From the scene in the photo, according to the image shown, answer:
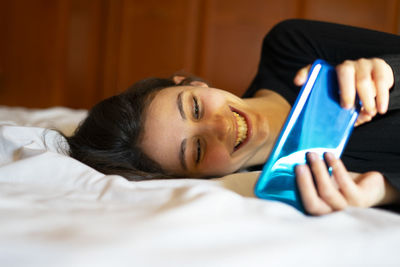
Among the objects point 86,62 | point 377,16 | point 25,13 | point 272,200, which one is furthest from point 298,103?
point 25,13

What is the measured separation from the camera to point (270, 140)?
1.09 m

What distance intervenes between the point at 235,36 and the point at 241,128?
61.5 inches

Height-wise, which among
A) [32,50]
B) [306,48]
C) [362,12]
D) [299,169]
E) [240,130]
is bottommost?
[32,50]

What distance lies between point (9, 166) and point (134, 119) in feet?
1.14

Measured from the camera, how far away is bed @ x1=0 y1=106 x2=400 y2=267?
15.7 inches

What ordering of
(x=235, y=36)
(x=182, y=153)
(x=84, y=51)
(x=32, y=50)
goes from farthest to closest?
(x=32, y=50) → (x=84, y=51) → (x=235, y=36) → (x=182, y=153)

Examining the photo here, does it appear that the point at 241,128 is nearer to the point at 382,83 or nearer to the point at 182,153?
the point at 182,153

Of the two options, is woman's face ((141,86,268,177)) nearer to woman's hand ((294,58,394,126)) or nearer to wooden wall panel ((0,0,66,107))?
woman's hand ((294,58,394,126))

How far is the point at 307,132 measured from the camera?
22.2 inches

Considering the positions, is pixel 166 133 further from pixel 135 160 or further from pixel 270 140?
pixel 270 140

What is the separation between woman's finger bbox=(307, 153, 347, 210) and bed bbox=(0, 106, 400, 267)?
17mm

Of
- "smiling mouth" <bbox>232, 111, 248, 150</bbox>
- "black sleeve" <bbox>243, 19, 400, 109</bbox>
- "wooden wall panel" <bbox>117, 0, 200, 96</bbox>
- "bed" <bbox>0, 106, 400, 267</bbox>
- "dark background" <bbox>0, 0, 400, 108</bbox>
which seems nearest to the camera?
"bed" <bbox>0, 106, 400, 267</bbox>

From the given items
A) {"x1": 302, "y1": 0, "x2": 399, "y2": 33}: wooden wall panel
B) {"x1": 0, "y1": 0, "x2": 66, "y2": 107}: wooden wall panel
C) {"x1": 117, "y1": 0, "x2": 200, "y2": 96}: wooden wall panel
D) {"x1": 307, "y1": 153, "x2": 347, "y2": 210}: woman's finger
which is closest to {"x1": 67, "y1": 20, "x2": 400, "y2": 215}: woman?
{"x1": 307, "y1": 153, "x2": 347, "y2": 210}: woman's finger

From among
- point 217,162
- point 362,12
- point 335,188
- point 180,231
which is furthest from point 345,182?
point 362,12
